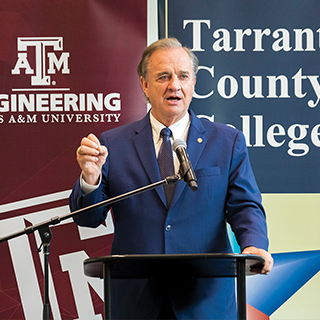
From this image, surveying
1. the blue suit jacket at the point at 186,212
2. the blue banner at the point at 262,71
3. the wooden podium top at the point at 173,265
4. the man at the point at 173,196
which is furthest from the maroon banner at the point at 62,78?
the wooden podium top at the point at 173,265

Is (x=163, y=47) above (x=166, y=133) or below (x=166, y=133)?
above

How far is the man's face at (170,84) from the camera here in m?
2.10

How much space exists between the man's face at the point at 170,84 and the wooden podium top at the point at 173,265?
83 centimetres

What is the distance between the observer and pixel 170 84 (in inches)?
82.6

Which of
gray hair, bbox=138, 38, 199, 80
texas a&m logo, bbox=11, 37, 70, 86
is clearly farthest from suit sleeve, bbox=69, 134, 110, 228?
texas a&m logo, bbox=11, 37, 70, 86

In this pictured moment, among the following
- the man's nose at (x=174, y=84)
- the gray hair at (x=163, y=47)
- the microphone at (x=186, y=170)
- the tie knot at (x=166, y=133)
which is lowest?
the microphone at (x=186, y=170)

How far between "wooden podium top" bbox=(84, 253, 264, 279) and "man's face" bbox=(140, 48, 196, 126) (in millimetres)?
833

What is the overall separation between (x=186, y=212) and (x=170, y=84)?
0.60 m

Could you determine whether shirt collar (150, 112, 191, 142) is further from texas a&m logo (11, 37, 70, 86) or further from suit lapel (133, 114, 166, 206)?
texas a&m logo (11, 37, 70, 86)

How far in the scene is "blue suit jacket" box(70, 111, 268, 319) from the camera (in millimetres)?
1744

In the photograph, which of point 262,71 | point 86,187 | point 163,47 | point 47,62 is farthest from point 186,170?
point 47,62

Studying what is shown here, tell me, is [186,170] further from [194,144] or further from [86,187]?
[194,144]

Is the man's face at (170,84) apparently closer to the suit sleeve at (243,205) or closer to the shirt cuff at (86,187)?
the suit sleeve at (243,205)

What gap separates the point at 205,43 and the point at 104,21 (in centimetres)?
65
